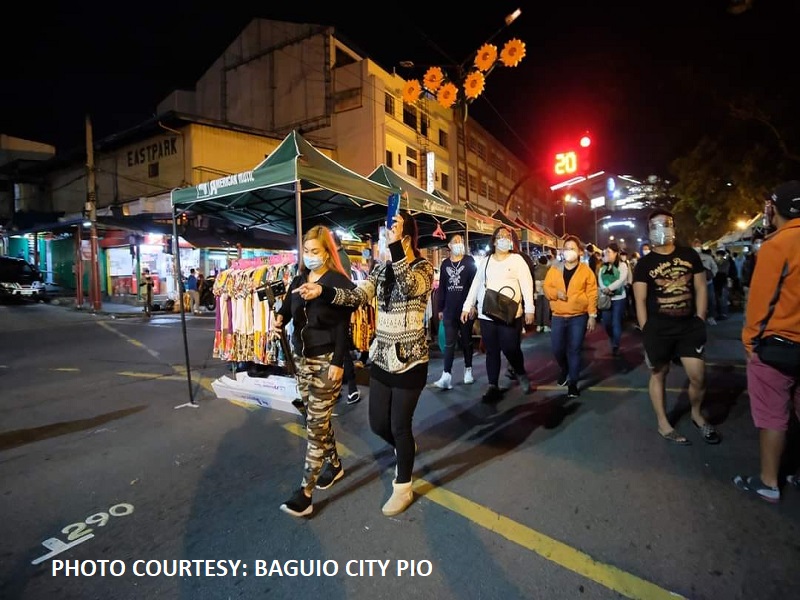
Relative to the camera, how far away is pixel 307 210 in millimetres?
8344

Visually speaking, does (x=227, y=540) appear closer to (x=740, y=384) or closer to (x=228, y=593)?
(x=228, y=593)

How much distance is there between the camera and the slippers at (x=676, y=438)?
3.82m

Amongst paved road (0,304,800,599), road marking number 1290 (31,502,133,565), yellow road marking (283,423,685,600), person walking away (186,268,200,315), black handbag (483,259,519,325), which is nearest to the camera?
yellow road marking (283,423,685,600)

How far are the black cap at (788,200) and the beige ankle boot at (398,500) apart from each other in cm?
312

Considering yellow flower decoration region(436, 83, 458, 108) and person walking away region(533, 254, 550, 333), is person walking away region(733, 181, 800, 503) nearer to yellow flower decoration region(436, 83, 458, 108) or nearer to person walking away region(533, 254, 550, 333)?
person walking away region(533, 254, 550, 333)

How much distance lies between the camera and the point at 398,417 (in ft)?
9.46

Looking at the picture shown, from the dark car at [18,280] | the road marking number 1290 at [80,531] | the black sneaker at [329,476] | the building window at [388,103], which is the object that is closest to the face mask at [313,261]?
the black sneaker at [329,476]

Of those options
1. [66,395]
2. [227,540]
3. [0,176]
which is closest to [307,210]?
[66,395]

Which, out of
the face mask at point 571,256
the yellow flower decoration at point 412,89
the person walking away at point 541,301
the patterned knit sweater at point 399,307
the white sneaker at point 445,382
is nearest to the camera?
the patterned knit sweater at point 399,307

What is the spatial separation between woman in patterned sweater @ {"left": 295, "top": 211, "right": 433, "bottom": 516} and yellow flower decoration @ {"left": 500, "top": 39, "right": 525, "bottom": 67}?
1334 centimetres

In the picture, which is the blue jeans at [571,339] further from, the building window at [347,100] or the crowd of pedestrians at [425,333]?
the building window at [347,100]

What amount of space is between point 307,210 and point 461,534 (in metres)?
6.90

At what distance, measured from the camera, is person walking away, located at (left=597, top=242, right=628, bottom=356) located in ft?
25.6

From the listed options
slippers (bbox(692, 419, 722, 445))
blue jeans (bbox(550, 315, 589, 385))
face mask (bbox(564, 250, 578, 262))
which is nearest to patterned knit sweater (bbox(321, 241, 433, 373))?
slippers (bbox(692, 419, 722, 445))
